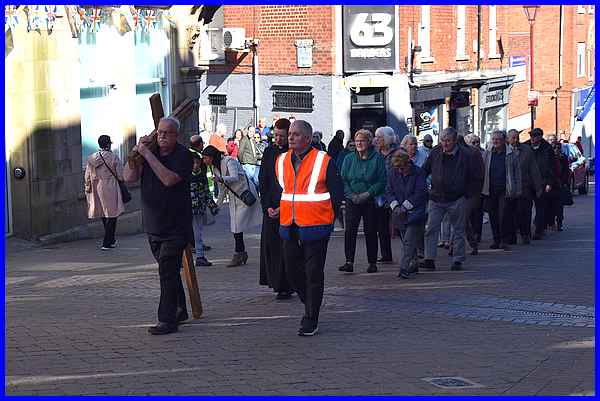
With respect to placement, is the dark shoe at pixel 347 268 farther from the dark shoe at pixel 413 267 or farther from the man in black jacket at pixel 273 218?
the man in black jacket at pixel 273 218

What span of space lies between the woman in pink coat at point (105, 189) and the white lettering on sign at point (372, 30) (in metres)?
17.4

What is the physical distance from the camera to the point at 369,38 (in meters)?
31.9

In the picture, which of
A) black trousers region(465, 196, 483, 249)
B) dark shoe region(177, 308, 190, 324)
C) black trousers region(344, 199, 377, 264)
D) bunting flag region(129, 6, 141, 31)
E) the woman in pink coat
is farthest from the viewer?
bunting flag region(129, 6, 141, 31)

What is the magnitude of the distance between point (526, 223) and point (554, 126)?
108 feet

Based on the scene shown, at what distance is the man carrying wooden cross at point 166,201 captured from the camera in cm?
859

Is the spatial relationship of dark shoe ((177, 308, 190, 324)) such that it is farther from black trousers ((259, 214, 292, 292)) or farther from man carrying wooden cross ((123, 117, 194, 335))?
black trousers ((259, 214, 292, 292))

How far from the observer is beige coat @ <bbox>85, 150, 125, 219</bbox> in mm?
15102

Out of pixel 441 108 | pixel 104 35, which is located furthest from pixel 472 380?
pixel 441 108

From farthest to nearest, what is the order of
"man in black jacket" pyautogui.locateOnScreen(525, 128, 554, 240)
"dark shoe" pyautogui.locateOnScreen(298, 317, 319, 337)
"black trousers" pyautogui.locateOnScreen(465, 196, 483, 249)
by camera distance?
"man in black jacket" pyautogui.locateOnScreen(525, 128, 554, 240) < "black trousers" pyautogui.locateOnScreen(465, 196, 483, 249) < "dark shoe" pyautogui.locateOnScreen(298, 317, 319, 337)

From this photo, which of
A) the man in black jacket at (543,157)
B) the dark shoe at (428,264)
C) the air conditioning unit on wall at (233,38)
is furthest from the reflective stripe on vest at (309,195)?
the air conditioning unit on wall at (233,38)

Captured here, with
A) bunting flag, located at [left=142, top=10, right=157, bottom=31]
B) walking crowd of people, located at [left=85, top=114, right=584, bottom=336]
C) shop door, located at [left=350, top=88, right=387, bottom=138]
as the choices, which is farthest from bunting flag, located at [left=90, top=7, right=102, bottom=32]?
shop door, located at [left=350, top=88, right=387, bottom=138]

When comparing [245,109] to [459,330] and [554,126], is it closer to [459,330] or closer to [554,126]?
[554,126]

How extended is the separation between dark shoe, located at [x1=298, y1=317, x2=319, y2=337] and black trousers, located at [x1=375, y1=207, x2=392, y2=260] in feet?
13.0

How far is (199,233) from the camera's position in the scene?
512 inches
